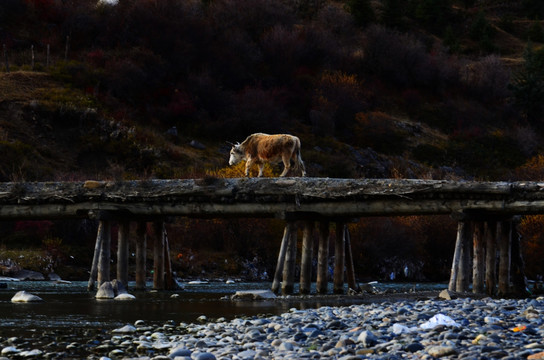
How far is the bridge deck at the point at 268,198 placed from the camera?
26484 millimetres

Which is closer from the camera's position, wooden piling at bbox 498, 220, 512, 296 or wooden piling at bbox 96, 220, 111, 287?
wooden piling at bbox 498, 220, 512, 296

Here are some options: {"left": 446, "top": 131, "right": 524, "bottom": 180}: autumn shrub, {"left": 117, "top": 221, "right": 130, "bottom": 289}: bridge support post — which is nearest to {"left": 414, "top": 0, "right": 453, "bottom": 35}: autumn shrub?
{"left": 446, "top": 131, "right": 524, "bottom": 180}: autumn shrub

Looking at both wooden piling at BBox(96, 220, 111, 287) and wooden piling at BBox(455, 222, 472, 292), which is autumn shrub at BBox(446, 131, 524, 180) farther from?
wooden piling at BBox(96, 220, 111, 287)

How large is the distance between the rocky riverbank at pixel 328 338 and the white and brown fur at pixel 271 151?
12.7 m

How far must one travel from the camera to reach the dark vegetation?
62250mm

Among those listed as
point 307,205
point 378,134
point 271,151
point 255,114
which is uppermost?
point 255,114

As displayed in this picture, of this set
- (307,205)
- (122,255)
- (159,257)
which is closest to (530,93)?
Answer: (159,257)

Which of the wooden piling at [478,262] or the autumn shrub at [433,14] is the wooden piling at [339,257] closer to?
the wooden piling at [478,262]

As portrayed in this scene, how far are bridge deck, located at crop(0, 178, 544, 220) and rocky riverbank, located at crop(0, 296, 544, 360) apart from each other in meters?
8.60

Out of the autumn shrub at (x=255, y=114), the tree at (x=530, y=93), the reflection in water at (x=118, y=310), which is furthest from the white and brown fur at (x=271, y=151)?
the tree at (x=530, y=93)

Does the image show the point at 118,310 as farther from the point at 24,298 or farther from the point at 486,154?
the point at 486,154

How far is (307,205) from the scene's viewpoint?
28875mm

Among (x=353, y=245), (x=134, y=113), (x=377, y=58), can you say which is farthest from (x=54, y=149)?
(x=377, y=58)

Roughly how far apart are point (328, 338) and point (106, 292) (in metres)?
16.2
